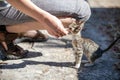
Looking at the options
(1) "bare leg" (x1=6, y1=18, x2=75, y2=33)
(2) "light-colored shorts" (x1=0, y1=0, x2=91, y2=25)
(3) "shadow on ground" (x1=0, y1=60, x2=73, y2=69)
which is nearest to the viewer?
(2) "light-colored shorts" (x1=0, y1=0, x2=91, y2=25)

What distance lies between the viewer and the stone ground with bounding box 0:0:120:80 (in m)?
3.54

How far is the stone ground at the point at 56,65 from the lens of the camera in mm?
3537

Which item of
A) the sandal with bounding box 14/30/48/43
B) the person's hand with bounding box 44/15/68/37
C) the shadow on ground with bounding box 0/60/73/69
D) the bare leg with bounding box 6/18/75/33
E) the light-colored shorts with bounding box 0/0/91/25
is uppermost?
the person's hand with bounding box 44/15/68/37

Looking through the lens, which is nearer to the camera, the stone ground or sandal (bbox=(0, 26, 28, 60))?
the stone ground

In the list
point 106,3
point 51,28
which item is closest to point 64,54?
point 51,28

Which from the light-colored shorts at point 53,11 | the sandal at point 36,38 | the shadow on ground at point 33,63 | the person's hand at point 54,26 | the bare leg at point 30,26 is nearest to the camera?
the person's hand at point 54,26

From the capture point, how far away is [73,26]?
134 inches

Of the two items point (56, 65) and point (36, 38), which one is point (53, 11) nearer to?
point (56, 65)

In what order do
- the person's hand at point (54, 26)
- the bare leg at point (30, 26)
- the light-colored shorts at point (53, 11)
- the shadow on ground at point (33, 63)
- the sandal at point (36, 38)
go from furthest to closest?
the sandal at point (36, 38)
the shadow on ground at point (33, 63)
the bare leg at point (30, 26)
the light-colored shorts at point (53, 11)
the person's hand at point (54, 26)

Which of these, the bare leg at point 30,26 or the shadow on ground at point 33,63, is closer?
the bare leg at point 30,26

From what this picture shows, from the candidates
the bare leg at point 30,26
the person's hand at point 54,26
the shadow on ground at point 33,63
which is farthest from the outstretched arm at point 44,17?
the shadow on ground at point 33,63

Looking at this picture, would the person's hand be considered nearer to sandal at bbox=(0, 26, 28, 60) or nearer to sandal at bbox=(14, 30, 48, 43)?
sandal at bbox=(0, 26, 28, 60)

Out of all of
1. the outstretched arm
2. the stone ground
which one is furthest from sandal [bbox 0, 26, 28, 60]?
the outstretched arm

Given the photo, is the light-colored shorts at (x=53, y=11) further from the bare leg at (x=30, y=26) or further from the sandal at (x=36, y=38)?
the sandal at (x=36, y=38)
